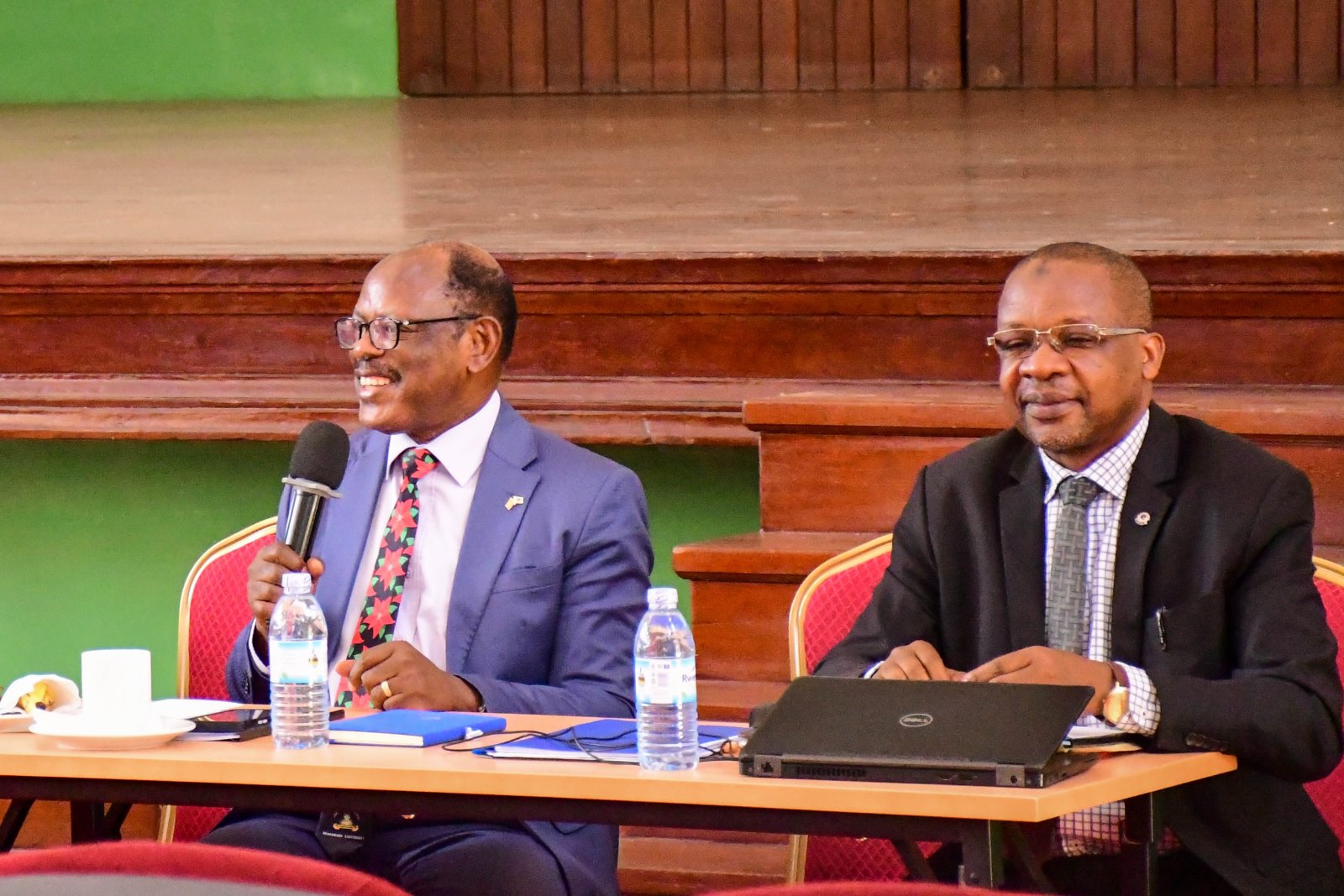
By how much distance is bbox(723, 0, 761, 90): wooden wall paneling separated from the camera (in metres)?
7.03

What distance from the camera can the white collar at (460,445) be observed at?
253cm

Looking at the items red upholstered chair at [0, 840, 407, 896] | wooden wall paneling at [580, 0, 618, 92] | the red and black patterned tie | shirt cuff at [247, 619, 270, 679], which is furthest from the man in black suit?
wooden wall paneling at [580, 0, 618, 92]

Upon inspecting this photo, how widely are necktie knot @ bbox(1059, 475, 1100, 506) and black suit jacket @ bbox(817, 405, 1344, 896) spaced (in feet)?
0.11

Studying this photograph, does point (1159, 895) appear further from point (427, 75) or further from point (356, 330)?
point (427, 75)

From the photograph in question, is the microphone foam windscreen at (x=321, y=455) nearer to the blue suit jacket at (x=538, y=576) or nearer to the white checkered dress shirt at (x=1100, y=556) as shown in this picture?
the blue suit jacket at (x=538, y=576)

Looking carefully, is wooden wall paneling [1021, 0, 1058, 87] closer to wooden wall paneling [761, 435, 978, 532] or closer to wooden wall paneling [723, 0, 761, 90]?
wooden wall paneling [723, 0, 761, 90]

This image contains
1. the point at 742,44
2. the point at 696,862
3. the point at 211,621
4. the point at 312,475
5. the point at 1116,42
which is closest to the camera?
the point at 312,475

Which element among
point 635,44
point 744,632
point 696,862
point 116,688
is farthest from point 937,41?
point 116,688

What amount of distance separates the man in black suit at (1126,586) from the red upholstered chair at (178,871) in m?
1.02

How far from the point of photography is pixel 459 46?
24.0 feet

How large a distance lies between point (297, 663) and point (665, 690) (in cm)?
39

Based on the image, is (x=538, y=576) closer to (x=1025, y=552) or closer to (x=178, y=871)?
(x=1025, y=552)

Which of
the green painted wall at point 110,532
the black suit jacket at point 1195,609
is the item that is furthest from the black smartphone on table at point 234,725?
the green painted wall at point 110,532

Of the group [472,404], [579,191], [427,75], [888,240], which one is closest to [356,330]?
Answer: [472,404]
